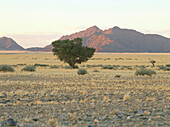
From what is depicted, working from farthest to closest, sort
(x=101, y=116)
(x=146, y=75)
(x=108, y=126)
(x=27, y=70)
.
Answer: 1. (x=27, y=70)
2. (x=146, y=75)
3. (x=101, y=116)
4. (x=108, y=126)

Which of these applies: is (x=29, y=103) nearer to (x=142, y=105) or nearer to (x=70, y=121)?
(x=70, y=121)

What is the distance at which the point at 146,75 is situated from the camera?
3017cm

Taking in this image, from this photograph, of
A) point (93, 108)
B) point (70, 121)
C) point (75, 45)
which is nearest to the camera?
point (70, 121)

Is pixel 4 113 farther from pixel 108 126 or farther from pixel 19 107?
pixel 108 126

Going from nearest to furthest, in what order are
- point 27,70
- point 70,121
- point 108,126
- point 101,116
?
point 108,126 < point 70,121 < point 101,116 < point 27,70

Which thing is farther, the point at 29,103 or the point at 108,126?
the point at 29,103

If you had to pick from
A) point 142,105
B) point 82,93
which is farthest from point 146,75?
point 142,105

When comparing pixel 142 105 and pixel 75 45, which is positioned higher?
pixel 75 45

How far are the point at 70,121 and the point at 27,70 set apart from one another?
31.5 m

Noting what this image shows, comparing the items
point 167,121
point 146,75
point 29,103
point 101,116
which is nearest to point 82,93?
point 29,103

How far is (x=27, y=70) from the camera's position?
129ft

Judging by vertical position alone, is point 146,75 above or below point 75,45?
below

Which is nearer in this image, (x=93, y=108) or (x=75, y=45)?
(x=93, y=108)

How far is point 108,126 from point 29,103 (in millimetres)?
5030
